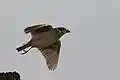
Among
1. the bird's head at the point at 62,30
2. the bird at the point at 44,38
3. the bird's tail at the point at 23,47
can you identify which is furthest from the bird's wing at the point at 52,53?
the bird's tail at the point at 23,47

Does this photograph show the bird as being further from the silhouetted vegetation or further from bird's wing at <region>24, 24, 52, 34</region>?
the silhouetted vegetation

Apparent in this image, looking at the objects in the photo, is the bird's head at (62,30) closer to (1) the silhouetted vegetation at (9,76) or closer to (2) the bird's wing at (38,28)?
(2) the bird's wing at (38,28)

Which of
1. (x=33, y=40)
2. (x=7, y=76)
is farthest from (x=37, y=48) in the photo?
(x=7, y=76)

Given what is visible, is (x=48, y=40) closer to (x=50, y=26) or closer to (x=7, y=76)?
(x=50, y=26)

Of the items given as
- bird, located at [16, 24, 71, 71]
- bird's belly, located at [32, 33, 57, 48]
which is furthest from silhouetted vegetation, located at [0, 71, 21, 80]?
bird's belly, located at [32, 33, 57, 48]

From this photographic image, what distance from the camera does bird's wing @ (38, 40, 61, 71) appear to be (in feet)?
25.7

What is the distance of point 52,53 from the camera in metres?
8.18

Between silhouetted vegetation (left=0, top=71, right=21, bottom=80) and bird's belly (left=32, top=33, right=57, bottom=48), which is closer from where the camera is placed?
silhouetted vegetation (left=0, top=71, right=21, bottom=80)

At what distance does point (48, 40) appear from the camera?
289 inches

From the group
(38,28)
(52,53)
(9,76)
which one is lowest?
(9,76)

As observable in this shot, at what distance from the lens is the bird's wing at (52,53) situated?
7.84 metres

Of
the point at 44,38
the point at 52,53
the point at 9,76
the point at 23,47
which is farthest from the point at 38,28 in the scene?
the point at 9,76

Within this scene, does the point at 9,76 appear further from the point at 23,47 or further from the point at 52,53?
the point at 52,53

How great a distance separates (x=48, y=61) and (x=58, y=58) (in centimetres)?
30
